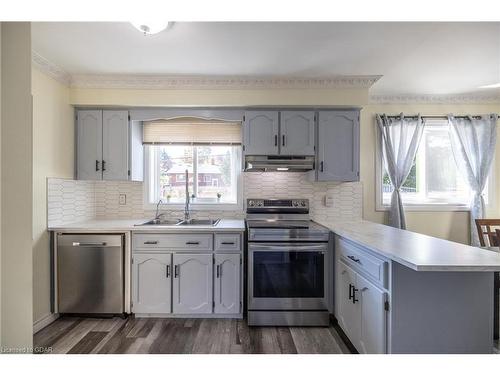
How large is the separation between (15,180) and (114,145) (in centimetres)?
243

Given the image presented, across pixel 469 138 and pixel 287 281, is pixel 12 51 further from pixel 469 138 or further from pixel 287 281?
pixel 469 138

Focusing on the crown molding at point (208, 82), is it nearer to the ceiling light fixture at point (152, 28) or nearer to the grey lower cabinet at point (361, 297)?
the ceiling light fixture at point (152, 28)

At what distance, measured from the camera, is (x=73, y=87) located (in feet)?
9.05

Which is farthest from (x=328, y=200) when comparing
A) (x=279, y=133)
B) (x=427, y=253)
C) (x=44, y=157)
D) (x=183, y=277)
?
(x=44, y=157)

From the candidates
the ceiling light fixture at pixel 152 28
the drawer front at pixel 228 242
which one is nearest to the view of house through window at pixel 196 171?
the drawer front at pixel 228 242

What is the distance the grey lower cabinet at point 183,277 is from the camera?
2.53 meters

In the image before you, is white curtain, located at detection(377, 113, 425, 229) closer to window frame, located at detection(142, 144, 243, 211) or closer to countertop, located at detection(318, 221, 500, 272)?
countertop, located at detection(318, 221, 500, 272)

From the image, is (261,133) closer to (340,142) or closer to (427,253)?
(340,142)

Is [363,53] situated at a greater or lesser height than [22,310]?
greater

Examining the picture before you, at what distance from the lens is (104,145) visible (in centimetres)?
282

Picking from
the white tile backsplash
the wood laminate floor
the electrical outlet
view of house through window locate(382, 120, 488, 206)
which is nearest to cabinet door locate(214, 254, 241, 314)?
the wood laminate floor
